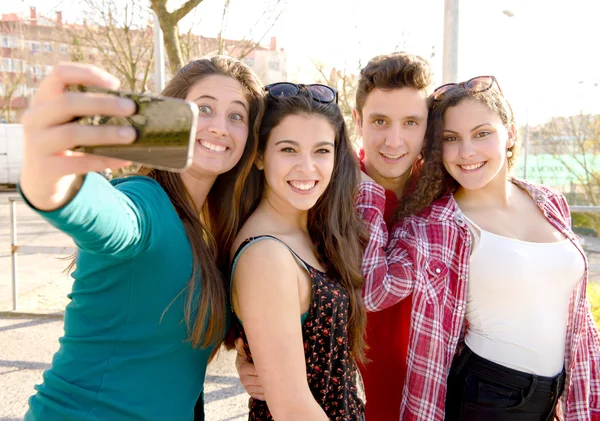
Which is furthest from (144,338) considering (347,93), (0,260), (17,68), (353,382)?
(17,68)

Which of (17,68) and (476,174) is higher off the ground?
(17,68)

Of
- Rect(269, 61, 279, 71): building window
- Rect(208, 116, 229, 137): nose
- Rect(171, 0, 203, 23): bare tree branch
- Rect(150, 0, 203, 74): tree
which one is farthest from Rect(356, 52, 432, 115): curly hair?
Rect(269, 61, 279, 71): building window

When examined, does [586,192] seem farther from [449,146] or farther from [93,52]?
[93,52]

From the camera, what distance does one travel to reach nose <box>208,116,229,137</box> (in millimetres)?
1880

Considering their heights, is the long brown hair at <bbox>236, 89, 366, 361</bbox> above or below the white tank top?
above

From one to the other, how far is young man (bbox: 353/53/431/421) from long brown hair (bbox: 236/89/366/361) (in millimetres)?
279

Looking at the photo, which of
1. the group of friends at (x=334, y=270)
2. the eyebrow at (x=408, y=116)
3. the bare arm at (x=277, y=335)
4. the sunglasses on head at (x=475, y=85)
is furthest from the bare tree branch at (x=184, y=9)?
the bare arm at (x=277, y=335)

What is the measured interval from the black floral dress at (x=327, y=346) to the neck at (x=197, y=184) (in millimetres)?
340

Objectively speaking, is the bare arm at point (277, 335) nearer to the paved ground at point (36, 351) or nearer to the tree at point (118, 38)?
the paved ground at point (36, 351)

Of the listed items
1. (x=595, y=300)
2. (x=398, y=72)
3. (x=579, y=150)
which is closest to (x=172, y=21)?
(x=398, y=72)

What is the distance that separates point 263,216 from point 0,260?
8269mm

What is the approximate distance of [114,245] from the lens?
120cm

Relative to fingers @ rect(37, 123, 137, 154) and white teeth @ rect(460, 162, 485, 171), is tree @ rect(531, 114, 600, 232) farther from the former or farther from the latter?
fingers @ rect(37, 123, 137, 154)

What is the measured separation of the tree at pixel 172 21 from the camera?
6246 millimetres
